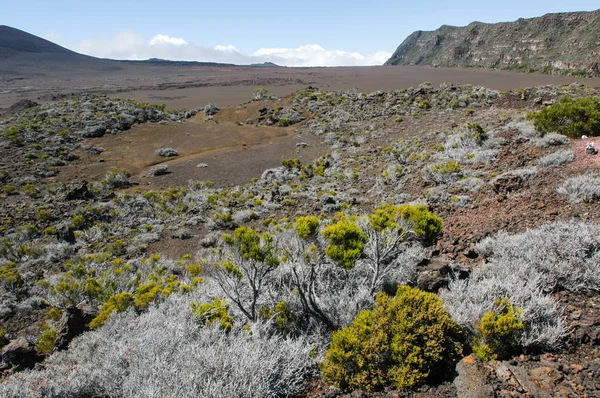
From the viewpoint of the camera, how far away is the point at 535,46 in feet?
234

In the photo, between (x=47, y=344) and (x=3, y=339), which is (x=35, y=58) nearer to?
(x=3, y=339)

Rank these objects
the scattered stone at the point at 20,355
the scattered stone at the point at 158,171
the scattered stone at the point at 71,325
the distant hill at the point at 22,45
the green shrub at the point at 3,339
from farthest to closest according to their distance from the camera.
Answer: the distant hill at the point at 22,45, the scattered stone at the point at 158,171, the green shrub at the point at 3,339, the scattered stone at the point at 71,325, the scattered stone at the point at 20,355

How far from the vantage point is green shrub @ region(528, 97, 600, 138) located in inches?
328

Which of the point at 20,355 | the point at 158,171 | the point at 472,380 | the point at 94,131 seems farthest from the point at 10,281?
the point at 94,131

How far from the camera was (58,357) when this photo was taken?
4.33 m

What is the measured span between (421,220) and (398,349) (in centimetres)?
222

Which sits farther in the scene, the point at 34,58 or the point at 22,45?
the point at 22,45

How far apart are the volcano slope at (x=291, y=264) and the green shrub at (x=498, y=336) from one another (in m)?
0.03

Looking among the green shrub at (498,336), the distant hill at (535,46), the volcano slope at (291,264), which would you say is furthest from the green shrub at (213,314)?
the distant hill at (535,46)

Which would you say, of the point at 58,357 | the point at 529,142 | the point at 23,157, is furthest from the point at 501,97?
the point at 23,157

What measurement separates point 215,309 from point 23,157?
797 inches

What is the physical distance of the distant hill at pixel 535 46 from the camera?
2213 inches

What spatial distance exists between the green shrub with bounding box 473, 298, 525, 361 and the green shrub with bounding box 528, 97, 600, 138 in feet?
25.8

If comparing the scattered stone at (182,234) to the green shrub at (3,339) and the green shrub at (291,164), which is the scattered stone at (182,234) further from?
the green shrub at (291,164)
